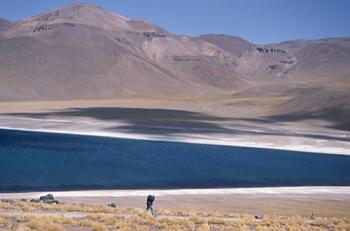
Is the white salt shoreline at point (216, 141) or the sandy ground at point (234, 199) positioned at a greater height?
the white salt shoreline at point (216, 141)

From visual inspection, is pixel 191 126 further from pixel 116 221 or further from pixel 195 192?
pixel 116 221

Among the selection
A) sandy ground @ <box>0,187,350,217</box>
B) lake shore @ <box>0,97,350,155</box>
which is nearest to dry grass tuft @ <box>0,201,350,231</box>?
sandy ground @ <box>0,187,350,217</box>

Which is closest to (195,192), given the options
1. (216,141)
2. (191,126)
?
(216,141)

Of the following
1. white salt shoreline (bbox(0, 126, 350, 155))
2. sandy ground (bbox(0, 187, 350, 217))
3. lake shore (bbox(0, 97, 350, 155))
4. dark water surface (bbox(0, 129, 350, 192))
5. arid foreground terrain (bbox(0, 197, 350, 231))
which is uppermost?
lake shore (bbox(0, 97, 350, 155))

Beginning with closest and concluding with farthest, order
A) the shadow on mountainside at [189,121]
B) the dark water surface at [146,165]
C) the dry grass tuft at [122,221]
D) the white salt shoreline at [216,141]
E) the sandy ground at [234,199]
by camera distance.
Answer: the dry grass tuft at [122,221] → the sandy ground at [234,199] → the dark water surface at [146,165] → the white salt shoreline at [216,141] → the shadow on mountainside at [189,121]

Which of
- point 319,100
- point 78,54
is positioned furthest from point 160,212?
point 78,54

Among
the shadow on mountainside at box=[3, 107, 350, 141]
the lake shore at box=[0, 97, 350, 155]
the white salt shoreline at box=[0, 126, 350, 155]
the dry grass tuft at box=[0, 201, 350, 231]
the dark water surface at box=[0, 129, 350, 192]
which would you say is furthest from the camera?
the shadow on mountainside at box=[3, 107, 350, 141]

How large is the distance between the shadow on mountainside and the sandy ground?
38.2 m

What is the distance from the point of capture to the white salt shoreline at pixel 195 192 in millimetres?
33969

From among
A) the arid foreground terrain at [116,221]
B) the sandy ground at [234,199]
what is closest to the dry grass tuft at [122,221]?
the arid foreground terrain at [116,221]

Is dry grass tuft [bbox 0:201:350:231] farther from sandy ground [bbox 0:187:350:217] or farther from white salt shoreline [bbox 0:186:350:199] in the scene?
white salt shoreline [bbox 0:186:350:199]

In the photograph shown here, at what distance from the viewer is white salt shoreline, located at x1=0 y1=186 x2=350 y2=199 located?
111 ft

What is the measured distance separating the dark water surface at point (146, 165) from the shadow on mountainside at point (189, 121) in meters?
13.3

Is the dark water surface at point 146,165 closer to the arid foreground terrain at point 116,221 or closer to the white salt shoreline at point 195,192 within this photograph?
the white salt shoreline at point 195,192
